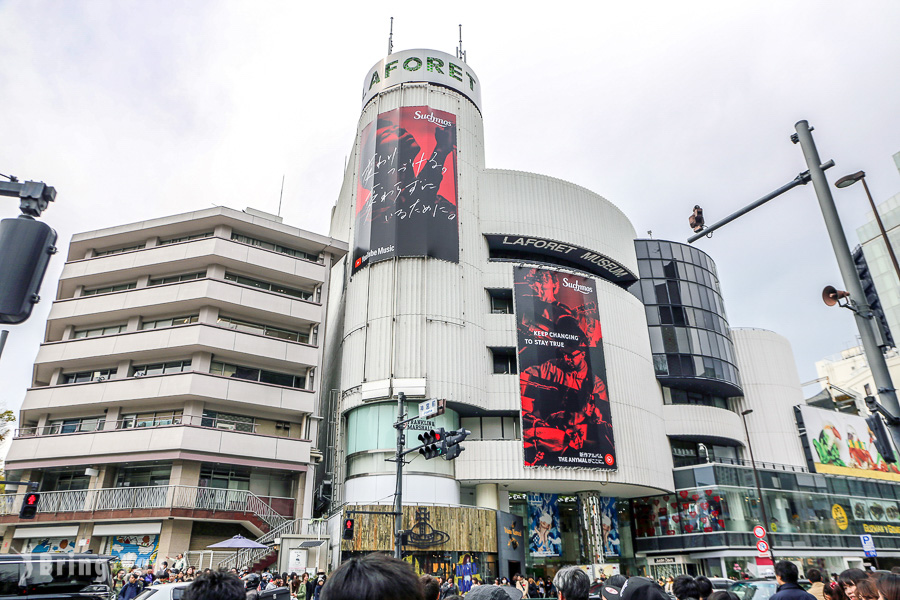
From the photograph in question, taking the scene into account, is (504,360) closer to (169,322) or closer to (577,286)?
(577,286)

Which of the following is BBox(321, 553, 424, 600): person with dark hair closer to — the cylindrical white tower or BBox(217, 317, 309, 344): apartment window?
the cylindrical white tower

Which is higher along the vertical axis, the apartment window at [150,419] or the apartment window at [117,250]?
the apartment window at [117,250]

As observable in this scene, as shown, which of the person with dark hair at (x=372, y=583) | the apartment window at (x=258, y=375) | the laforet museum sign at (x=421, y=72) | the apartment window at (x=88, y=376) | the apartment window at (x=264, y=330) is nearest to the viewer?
the person with dark hair at (x=372, y=583)

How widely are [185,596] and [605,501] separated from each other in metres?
43.0

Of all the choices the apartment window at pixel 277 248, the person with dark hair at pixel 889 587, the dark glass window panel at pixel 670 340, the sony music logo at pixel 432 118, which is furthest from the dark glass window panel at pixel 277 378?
the person with dark hair at pixel 889 587

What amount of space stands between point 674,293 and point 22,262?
5341 cm

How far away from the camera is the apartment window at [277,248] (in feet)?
143

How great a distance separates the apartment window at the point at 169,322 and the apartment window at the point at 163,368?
2724 millimetres

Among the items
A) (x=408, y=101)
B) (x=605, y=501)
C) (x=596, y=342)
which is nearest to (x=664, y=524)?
(x=605, y=501)

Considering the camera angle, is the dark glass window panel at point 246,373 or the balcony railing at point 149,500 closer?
the balcony railing at point 149,500

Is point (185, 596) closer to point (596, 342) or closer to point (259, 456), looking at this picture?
point (259, 456)

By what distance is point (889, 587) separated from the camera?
184 inches

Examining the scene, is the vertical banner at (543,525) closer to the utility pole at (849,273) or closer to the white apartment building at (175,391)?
the white apartment building at (175,391)

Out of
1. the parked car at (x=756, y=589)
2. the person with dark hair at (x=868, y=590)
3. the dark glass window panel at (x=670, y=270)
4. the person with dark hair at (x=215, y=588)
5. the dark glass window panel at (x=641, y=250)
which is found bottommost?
the parked car at (x=756, y=589)
